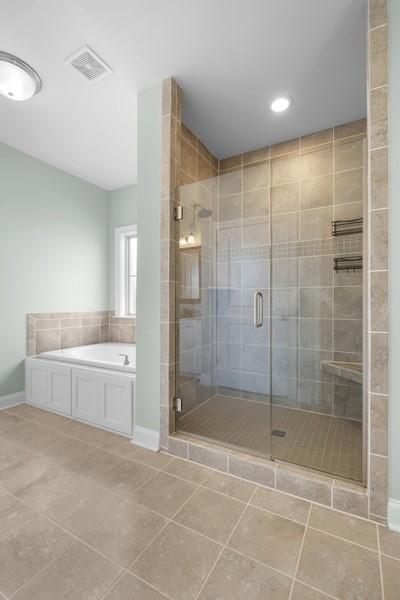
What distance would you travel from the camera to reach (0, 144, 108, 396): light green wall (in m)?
2.83

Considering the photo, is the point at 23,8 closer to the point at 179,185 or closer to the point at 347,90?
the point at 179,185

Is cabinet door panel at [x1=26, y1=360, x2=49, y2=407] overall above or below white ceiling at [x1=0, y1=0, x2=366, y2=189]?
below

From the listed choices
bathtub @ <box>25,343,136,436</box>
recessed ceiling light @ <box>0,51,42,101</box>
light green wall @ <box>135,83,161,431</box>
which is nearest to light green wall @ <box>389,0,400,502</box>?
light green wall @ <box>135,83,161,431</box>

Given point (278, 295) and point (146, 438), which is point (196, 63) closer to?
point (278, 295)

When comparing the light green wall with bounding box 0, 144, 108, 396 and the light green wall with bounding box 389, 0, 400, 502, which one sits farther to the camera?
the light green wall with bounding box 0, 144, 108, 396

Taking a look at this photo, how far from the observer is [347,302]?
2.48 meters

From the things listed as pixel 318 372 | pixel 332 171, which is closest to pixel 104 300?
pixel 318 372

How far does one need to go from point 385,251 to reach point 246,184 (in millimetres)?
1872

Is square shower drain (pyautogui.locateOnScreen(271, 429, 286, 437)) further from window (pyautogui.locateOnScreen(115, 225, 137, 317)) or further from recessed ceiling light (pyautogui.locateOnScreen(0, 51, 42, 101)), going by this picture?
recessed ceiling light (pyautogui.locateOnScreen(0, 51, 42, 101))

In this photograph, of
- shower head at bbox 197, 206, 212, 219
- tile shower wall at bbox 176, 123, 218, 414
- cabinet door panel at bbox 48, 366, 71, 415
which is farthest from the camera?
cabinet door panel at bbox 48, 366, 71, 415

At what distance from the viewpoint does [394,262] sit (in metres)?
1.32

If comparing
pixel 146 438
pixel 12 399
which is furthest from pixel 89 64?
pixel 12 399

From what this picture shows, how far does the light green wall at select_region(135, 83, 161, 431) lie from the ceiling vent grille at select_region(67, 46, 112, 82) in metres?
0.30

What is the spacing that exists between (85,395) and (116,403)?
1.28 ft
